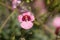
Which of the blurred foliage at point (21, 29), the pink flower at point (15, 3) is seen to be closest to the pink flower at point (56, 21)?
the blurred foliage at point (21, 29)

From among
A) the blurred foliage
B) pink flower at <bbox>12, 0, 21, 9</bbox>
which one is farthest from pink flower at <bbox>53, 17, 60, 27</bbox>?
pink flower at <bbox>12, 0, 21, 9</bbox>

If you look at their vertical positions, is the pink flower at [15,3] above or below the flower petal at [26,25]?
above

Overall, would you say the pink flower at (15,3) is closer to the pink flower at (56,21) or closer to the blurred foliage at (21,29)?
the blurred foliage at (21,29)

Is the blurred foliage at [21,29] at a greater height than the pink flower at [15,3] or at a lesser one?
lesser

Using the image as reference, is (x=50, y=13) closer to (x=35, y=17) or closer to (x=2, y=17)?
(x=35, y=17)

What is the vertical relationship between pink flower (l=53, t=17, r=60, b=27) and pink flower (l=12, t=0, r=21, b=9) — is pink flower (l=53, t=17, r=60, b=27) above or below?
below

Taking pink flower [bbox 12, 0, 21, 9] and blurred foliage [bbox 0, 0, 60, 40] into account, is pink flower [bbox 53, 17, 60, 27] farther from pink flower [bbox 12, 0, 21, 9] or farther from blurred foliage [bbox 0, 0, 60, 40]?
pink flower [bbox 12, 0, 21, 9]
